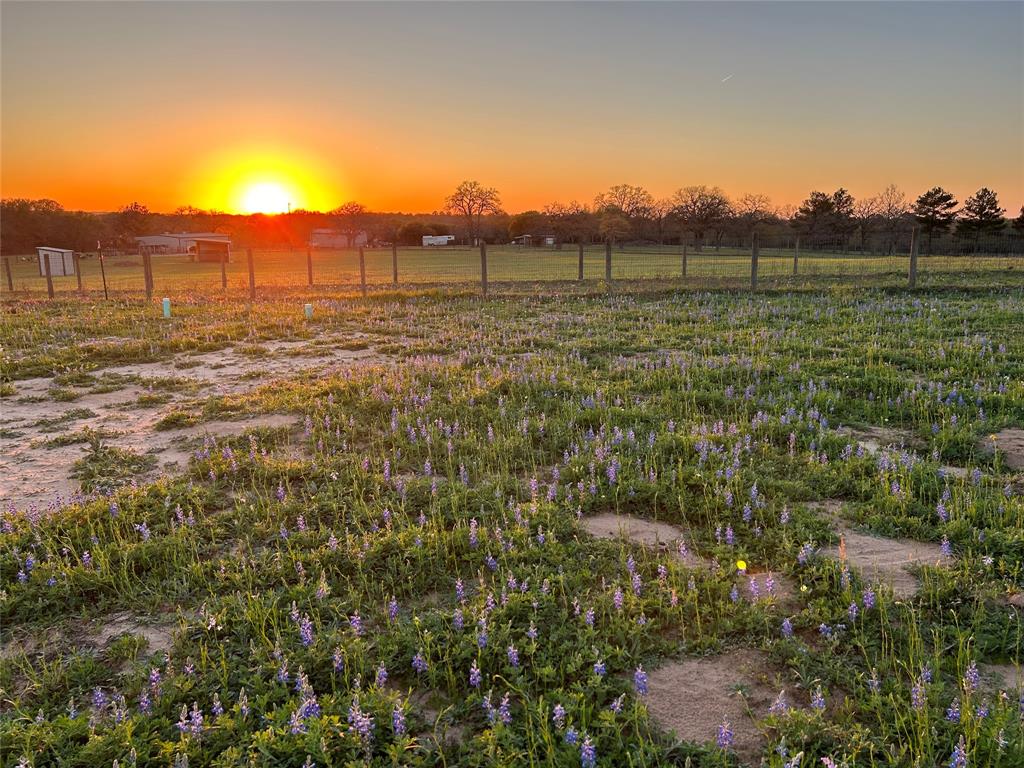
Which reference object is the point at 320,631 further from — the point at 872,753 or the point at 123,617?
→ the point at 872,753

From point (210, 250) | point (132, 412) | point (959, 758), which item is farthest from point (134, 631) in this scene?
point (210, 250)

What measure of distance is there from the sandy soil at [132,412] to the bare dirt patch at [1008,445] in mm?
6984

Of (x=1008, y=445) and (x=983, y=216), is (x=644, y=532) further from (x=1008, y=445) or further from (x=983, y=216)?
(x=983, y=216)

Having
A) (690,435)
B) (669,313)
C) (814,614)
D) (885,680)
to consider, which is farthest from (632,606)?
(669,313)

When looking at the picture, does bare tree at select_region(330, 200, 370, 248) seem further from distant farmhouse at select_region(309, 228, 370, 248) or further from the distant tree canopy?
the distant tree canopy

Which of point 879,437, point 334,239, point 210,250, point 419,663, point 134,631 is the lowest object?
point 134,631

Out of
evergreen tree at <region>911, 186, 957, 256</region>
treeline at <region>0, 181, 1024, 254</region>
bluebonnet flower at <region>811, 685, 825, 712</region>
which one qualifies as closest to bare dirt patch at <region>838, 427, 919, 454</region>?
bluebonnet flower at <region>811, 685, 825, 712</region>

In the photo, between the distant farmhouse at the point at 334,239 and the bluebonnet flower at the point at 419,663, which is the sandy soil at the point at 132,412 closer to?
the bluebonnet flower at the point at 419,663

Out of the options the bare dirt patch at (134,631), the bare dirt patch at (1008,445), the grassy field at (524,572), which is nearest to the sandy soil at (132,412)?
the grassy field at (524,572)

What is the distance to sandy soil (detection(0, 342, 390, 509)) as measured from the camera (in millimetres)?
5949

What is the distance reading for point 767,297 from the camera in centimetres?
1853

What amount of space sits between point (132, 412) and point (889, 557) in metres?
8.31

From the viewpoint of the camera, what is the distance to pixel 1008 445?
19.2 ft

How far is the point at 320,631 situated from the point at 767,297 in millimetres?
17792
